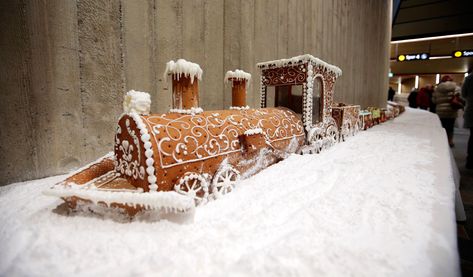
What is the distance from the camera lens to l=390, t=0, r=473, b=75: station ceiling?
416 inches

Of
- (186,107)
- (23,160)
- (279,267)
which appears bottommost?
(279,267)

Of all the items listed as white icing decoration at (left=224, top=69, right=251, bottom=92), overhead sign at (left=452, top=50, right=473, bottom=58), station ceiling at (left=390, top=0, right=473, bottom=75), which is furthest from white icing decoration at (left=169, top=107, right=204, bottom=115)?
overhead sign at (left=452, top=50, right=473, bottom=58)

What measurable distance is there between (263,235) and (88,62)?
53.6 inches

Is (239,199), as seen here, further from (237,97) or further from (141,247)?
(237,97)

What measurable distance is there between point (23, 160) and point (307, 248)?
142cm

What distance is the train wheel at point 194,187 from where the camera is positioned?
0.89m

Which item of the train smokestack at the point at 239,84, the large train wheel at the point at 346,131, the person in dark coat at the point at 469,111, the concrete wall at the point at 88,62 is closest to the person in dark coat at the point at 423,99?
the person in dark coat at the point at 469,111

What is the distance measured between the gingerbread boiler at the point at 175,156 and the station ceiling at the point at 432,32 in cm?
1382

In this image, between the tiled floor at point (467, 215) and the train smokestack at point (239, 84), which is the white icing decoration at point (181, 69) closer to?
the train smokestack at point (239, 84)

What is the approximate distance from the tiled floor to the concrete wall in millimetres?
1827

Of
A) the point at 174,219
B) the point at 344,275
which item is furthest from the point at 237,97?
the point at 344,275

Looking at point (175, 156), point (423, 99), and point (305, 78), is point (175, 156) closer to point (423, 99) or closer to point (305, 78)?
point (305, 78)

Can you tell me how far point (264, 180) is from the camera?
120 cm

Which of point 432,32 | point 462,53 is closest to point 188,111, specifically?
point 462,53
